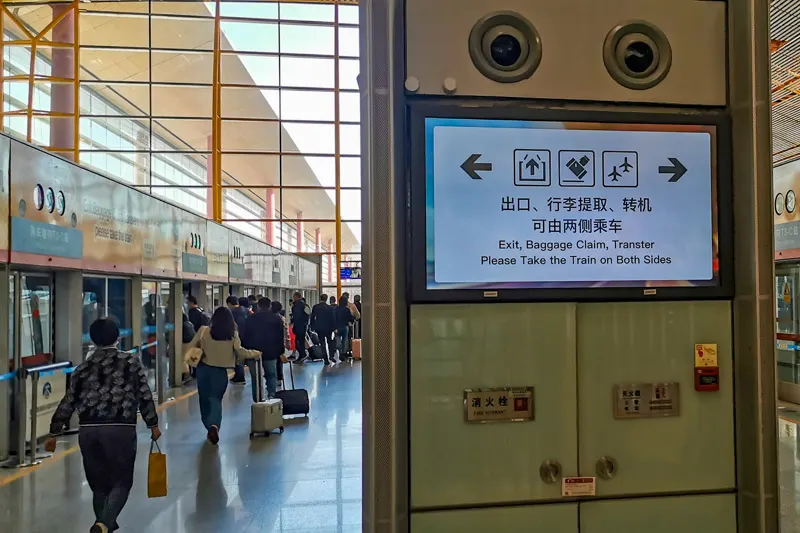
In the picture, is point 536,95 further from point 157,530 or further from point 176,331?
point 176,331

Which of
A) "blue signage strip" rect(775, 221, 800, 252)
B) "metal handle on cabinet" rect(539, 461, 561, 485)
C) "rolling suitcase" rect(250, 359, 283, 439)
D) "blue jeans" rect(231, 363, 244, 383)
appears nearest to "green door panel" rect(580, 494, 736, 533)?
"metal handle on cabinet" rect(539, 461, 561, 485)

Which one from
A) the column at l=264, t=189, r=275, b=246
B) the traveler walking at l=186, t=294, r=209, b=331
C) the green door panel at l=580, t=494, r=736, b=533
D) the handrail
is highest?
the column at l=264, t=189, r=275, b=246

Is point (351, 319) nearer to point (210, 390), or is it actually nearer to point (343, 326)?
point (343, 326)

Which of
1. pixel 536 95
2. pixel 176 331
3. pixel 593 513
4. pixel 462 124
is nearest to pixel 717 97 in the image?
pixel 536 95

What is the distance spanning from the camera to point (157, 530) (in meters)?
4.29

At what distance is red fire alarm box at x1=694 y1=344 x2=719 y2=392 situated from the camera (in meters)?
2.43

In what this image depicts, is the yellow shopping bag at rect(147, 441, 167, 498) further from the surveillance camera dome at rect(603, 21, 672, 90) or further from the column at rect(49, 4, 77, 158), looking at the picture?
the column at rect(49, 4, 77, 158)

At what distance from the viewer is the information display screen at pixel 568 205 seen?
2.27 m

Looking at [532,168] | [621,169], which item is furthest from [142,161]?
[621,169]

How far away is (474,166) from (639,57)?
0.85 metres

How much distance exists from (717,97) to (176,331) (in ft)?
30.8

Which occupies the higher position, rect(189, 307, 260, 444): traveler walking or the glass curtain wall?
the glass curtain wall

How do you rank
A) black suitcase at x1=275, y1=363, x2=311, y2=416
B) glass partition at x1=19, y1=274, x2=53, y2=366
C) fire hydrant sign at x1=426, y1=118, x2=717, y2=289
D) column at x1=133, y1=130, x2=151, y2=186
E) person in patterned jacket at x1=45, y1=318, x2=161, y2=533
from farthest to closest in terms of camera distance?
column at x1=133, y1=130, x2=151, y2=186 → black suitcase at x1=275, y1=363, x2=311, y2=416 → glass partition at x1=19, y1=274, x2=53, y2=366 → person in patterned jacket at x1=45, y1=318, x2=161, y2=533 → fire hydrant sign at x1=426, y1=118, x2=717, y2=289

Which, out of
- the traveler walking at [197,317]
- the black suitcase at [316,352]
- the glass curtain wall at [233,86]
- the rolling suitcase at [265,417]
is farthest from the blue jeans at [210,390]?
the glass curtain wall at [233,86]
